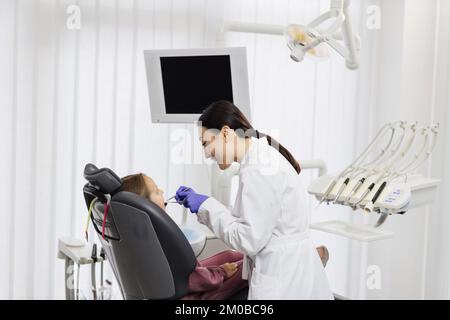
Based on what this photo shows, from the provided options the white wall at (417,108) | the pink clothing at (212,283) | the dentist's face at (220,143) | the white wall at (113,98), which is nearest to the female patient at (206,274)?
the pink clothing at (212,283)

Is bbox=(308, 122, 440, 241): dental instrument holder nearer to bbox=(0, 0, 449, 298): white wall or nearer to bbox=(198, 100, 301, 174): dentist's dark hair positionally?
Answer: bbox=(198, 100, 301, 174): dentist's dark hair

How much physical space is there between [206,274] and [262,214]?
0.92 ft

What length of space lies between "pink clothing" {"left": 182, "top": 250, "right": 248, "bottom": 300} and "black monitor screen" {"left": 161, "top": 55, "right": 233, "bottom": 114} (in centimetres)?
67

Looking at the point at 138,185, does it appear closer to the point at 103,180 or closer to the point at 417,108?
the point at 103,180

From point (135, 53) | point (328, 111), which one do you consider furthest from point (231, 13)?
point (328, 111)

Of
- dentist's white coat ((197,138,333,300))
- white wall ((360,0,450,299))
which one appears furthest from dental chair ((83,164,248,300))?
white wall ((360,0,450,299))

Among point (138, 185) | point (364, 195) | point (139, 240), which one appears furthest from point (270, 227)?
point (364, 195)

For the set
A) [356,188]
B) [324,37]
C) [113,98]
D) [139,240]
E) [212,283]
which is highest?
[324,37]

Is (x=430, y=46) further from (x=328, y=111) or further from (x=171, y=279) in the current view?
(x=171, y=279)

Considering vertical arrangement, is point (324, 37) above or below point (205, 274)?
above

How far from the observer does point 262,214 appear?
5.83 ft

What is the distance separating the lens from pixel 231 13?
3.04 meters

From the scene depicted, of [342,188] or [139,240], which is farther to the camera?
[342,188]

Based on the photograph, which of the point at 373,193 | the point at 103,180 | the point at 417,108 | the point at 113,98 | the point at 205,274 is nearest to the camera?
the point at 103,180
